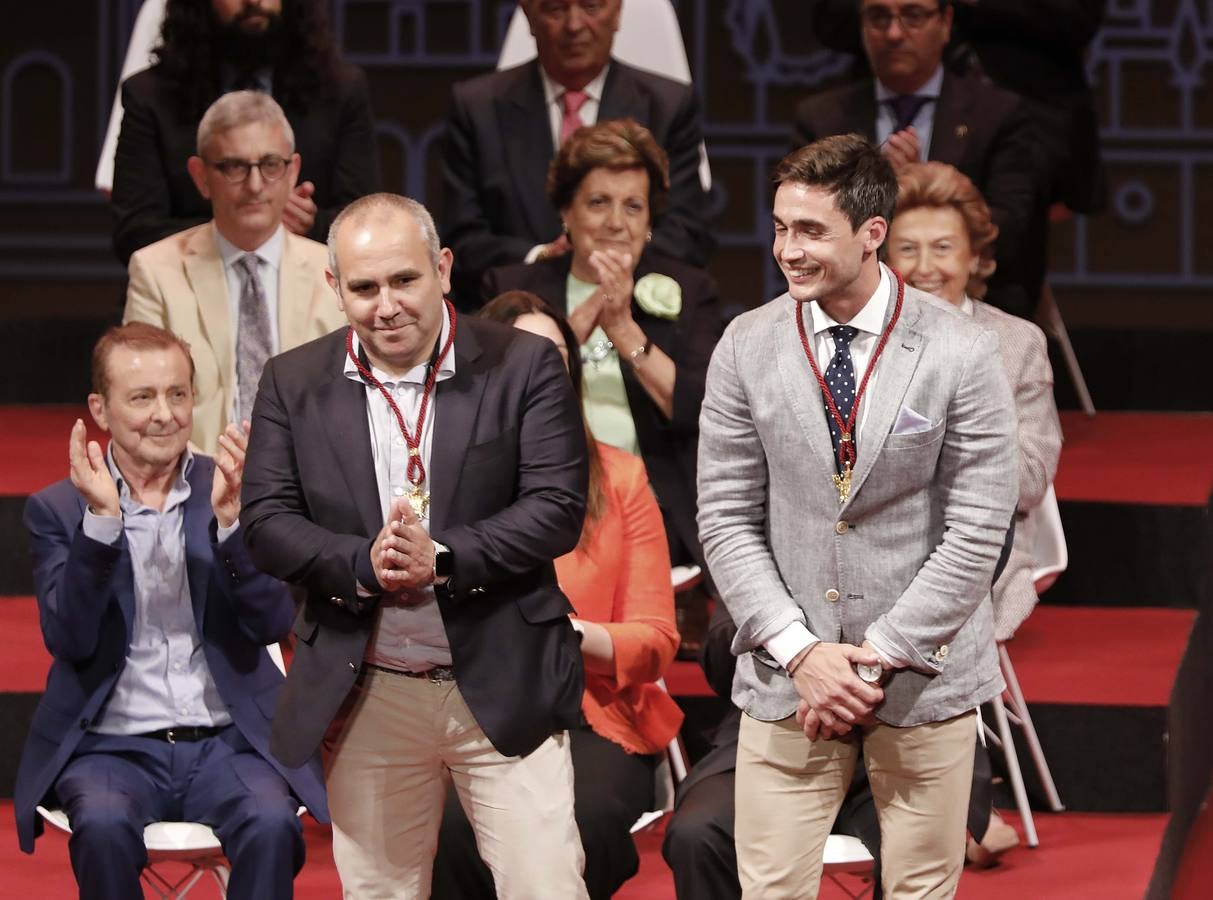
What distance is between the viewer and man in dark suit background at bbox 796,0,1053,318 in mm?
5059

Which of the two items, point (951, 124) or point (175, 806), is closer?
point (175, 806)

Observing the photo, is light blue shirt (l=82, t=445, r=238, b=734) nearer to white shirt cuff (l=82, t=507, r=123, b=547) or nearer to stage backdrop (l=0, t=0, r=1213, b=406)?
white shirt cuff (l=82, t=507, r=123, b=547)

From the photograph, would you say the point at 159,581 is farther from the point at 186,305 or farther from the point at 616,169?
the point at 616,169

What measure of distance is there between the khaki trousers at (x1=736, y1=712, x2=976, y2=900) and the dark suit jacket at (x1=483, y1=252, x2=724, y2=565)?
1.41m

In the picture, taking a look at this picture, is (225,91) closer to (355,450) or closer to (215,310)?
(215,310)

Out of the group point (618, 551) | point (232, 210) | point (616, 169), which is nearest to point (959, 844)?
point (618, 551)

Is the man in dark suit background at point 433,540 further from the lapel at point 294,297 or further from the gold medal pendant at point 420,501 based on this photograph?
the lapel at point 294,297

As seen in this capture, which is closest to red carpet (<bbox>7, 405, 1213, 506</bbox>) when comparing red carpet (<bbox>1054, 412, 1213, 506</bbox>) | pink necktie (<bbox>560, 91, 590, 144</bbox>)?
red carpet (<bbox>1054, 412, 1213, 506</bbox>)

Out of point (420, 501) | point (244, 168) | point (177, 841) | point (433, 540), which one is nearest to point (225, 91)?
point (244, 168)

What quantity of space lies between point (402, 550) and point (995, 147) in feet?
9.61

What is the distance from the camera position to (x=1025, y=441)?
13.2ft

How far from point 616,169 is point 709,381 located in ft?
5.47

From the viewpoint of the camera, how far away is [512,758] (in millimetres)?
2867

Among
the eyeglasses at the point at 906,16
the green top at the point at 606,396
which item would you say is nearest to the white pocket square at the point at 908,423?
the green top at the point at 606,396
